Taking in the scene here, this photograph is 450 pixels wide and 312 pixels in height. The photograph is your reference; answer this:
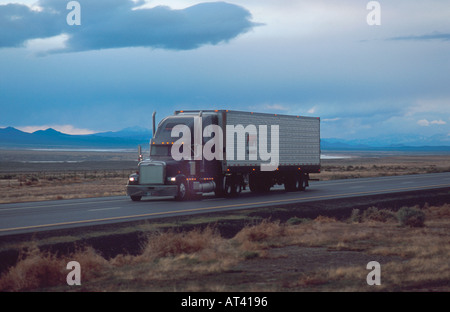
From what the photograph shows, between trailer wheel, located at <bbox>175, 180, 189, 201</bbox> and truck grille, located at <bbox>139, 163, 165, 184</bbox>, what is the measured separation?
833 millimetres

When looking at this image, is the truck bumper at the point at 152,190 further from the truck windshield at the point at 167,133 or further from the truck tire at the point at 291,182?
the truck tire at the point at 291,182

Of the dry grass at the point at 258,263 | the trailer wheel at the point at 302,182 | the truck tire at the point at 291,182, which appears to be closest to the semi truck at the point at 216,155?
the truck tire at the point at 291,182

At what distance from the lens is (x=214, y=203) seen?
27734 millimetres

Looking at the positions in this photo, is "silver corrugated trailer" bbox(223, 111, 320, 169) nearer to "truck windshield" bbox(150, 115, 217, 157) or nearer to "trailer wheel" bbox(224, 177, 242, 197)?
"trailer wheel" bbox(224, 177, 242, 197)

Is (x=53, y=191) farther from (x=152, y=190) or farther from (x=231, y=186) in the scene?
(x=152, y=190)

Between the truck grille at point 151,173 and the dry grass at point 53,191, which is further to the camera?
the dry grass at point 53,191

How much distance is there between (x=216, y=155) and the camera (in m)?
30.6

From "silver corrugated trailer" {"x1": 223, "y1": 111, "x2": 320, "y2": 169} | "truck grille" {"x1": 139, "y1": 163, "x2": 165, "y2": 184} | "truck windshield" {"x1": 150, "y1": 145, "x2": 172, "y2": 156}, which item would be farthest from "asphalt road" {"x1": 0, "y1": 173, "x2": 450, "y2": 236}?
"silver corrugated trailer" {"x1": 223, "y1": 111, "x2": 320, "y2": 169}

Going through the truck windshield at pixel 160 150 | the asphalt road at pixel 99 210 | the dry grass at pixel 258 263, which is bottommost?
the dry grass at pixel 258 263

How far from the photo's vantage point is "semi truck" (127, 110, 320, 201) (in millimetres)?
28703

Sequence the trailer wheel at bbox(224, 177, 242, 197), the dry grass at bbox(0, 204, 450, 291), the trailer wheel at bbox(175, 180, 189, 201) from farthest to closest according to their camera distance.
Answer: the trailer wheel at bbox(224, 177, 242, 197) < the trailer wheel at bbox(175, 180, 189, 201) < the dry grass at bbox(0, 204, 450, 291)

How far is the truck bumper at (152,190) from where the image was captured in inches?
1113

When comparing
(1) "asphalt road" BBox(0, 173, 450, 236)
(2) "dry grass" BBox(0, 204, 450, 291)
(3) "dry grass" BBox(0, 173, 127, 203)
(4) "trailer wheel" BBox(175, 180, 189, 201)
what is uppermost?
(4) "trailer wheel" BBox(175, 180, 189, 201)
